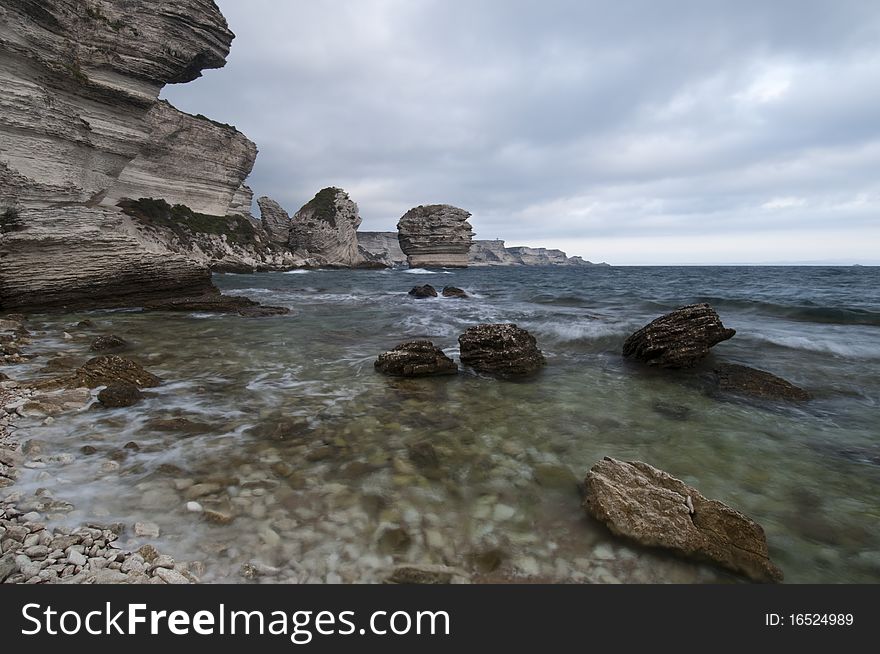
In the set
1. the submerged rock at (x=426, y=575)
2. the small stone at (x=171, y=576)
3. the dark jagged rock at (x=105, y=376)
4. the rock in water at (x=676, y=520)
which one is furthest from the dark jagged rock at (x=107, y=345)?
the rock in water at (x=676, y=520)

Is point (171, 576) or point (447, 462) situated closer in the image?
point (171, 576)

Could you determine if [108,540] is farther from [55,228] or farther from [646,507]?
[55,228]

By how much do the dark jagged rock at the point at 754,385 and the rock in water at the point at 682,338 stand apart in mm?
807

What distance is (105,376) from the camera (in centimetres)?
678

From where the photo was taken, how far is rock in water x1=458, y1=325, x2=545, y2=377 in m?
9.05

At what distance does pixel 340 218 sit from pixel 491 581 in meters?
89.6

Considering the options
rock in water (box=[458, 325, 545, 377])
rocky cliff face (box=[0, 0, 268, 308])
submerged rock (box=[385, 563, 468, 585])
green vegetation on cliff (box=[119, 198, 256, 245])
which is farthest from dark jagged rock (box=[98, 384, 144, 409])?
green vegetation on cliff (box=[119, 198, 256, 245])

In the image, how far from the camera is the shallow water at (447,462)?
3.25m

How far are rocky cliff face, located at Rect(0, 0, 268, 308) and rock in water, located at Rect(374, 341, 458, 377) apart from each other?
13.5 meters

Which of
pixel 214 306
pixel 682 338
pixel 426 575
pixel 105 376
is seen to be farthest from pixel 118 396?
pixel 214 306

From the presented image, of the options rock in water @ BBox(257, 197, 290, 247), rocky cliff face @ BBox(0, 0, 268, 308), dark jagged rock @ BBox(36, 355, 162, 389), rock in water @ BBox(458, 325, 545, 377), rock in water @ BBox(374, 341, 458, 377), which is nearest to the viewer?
dark jagged rock @ BBox(36, 355, 162, 389)

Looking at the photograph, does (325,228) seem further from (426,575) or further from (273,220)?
(426,575)

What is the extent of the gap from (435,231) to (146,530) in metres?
92.8

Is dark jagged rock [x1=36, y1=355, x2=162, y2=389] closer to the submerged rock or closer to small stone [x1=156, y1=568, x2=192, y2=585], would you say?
small stone [x1=156, y1=568, x2=192, y2=585]
